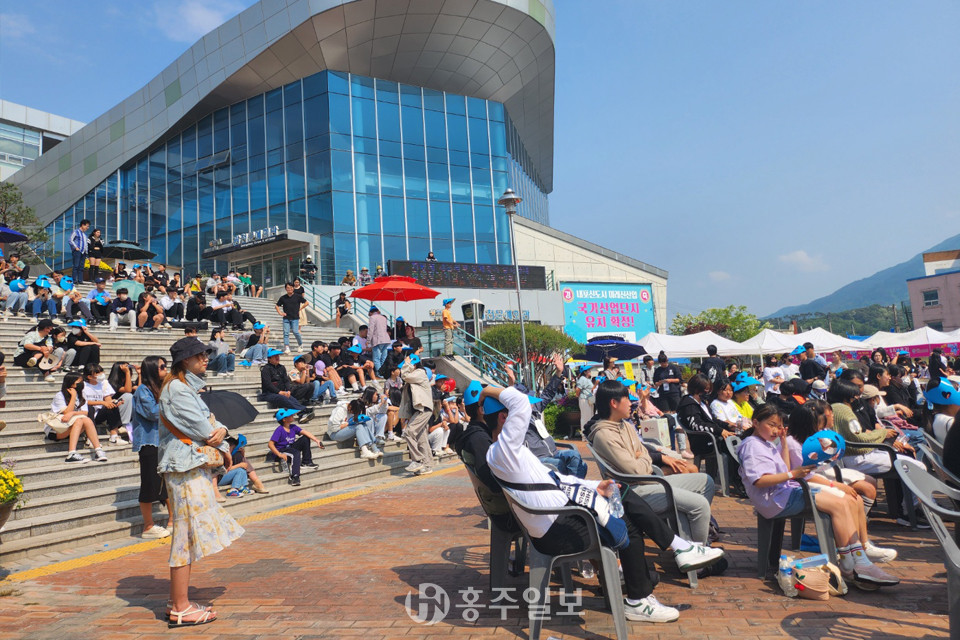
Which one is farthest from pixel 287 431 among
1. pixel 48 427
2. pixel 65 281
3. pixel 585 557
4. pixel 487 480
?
pixel 65 281

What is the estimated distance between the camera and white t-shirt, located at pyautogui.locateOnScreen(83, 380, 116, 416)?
322 inches

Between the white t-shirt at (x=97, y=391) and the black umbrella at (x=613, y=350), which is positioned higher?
the black umbrella at (x=613, y=350)

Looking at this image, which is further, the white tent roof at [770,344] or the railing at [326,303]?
the railing at [326,303]

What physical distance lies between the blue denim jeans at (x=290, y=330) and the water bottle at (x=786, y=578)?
12.9 metres

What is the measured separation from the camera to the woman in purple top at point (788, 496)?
3990 millimetres

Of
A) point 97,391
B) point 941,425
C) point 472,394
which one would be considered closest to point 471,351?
point 97,391

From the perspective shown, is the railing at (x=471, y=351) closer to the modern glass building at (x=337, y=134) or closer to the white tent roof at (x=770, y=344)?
the white tent roof at (x=770, y=344)

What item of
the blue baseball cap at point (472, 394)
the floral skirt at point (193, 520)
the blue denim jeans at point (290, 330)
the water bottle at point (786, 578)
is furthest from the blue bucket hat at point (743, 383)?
the blue denim jeans at point (290, 330)

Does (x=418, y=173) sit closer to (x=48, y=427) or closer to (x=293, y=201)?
(x=293, y=201)

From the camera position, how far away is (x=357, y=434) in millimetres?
10008

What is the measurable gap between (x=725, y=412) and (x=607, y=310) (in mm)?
25993

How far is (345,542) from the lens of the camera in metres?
5.83

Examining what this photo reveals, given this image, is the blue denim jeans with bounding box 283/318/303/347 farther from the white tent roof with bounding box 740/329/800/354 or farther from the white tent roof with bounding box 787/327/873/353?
the white tent roof with bounding box 787/327/873/353

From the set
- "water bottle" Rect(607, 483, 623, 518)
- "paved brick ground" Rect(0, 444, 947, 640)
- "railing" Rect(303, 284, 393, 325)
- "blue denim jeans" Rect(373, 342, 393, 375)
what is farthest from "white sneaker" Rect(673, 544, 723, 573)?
"railing" Rect(303, 284, 393, 325)
